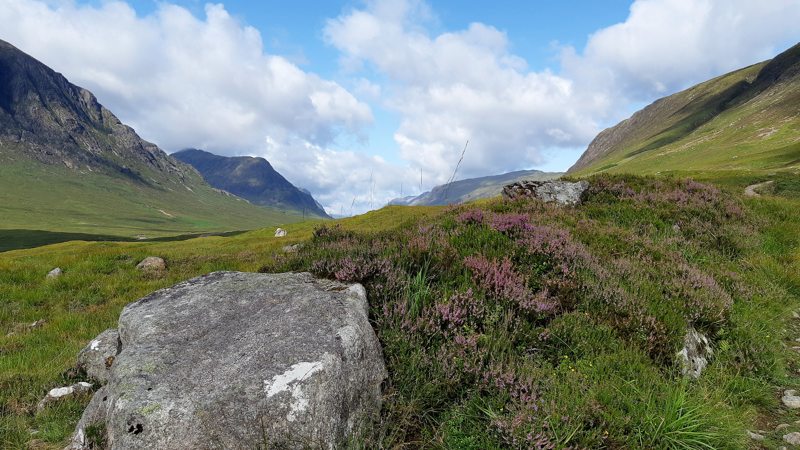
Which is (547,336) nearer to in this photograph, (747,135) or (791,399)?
(791,399)

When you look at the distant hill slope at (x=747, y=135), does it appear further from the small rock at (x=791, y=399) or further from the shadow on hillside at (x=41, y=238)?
the shadow on hillside at (x=41, y=238)

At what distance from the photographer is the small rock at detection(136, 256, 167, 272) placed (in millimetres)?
16078

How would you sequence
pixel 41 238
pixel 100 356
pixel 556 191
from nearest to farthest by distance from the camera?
pixel 100 356, pixel 556 191, pixel 41 238

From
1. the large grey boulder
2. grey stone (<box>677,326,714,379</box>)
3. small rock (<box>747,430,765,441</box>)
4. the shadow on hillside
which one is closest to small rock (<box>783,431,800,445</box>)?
small rock (<box>747,430,765,441</box>)

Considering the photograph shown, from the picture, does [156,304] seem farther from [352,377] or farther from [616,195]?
[616,195]

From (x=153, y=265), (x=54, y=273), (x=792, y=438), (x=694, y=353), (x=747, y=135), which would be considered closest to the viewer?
(x=792, y=438)

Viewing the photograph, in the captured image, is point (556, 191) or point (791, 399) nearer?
point (791, 399)

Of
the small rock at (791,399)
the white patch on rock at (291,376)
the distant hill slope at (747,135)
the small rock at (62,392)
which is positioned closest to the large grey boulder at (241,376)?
the white patch on rock at (291,376)

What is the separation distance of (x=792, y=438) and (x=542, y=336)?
287 cm

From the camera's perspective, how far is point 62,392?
5465 millimetres

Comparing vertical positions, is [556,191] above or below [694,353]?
above

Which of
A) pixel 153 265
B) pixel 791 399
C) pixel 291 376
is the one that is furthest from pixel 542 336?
pixel 153 265

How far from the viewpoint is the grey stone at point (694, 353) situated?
18.2ft

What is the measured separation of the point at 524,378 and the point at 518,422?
729mm
